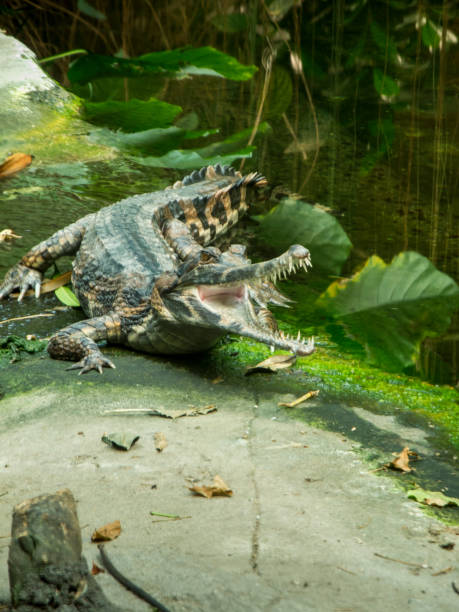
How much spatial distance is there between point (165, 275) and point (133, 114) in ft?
10.3

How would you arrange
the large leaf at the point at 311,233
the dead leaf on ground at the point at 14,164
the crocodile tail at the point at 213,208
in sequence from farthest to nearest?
the dead leaf on ground at the point at 14,164, the crocodile tail at the point at 213,208, the large leaf at the point at 311,233

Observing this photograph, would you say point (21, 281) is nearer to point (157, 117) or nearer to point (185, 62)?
point (157, 117)

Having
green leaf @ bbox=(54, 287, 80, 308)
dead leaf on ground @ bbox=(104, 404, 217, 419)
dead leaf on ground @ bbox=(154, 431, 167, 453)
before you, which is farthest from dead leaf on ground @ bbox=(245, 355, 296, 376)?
green leaf @ bbox=(54, 287, 80, 308)

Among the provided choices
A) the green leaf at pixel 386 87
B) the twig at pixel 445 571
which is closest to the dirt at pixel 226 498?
the twig at pixel 445 571

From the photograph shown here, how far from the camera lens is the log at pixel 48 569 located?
164 centimetres

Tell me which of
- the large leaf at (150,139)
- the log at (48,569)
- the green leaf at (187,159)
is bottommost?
the log at (48,569)

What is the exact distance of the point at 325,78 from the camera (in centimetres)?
1048

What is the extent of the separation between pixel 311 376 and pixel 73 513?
6.69ft

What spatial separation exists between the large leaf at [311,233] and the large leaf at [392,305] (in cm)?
65

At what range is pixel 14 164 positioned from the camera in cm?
643

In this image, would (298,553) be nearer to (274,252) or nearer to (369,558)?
(369,558)

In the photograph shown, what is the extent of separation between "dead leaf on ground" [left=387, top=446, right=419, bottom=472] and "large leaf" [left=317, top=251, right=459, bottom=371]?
144 cm

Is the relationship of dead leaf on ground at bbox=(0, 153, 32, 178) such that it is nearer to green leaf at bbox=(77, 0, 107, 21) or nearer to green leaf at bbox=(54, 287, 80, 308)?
green leaf at bbox=(54, 287, 80, 308)

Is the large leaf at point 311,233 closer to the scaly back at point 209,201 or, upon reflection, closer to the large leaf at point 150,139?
the scaly back at point 209,201
